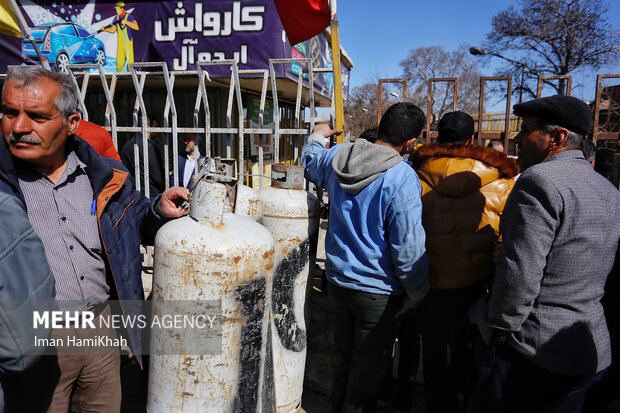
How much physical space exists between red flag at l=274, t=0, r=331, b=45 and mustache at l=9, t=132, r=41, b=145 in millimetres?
2451

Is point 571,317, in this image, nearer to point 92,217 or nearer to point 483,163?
point 483,163

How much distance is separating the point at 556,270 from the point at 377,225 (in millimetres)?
909

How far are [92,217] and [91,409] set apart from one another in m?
1.04

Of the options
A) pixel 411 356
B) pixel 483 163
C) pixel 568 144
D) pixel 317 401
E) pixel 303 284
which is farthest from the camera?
pixel 317 401

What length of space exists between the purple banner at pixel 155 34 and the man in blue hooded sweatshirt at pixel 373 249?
5345 mm

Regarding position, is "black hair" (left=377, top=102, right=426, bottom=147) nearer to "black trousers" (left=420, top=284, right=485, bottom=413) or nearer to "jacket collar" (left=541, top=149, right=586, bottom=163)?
"jacket collar" (left=541, top=149, right=586, bottom=163)

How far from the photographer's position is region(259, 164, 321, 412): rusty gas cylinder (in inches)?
101

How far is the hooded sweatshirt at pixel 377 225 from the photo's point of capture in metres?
2.15

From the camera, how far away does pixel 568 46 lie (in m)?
20.0

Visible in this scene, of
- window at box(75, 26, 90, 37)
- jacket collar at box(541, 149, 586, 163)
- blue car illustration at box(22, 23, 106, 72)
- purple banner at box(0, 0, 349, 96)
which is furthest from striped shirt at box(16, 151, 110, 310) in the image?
window at box(75, 26, 90, 37)

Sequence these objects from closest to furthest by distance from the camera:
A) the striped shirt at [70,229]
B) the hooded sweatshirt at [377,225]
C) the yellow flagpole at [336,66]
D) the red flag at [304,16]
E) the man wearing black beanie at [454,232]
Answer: the striped shirt at [70,229], the hooded sweatshirt at [377,225], the man wearing black beanie at [454,232], the yellow flagpole at [336,66], the red flag at [304,16]

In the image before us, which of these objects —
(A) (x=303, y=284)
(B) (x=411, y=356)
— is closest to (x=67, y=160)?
(A) (x=303, y=284)

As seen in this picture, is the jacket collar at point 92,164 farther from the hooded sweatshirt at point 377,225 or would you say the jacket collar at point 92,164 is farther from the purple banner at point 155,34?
the purple banner at point 155,34

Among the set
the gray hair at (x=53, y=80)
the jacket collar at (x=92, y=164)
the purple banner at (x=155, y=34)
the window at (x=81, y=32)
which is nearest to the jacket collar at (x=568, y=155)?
the jacket collar at (x=92, y=164)
